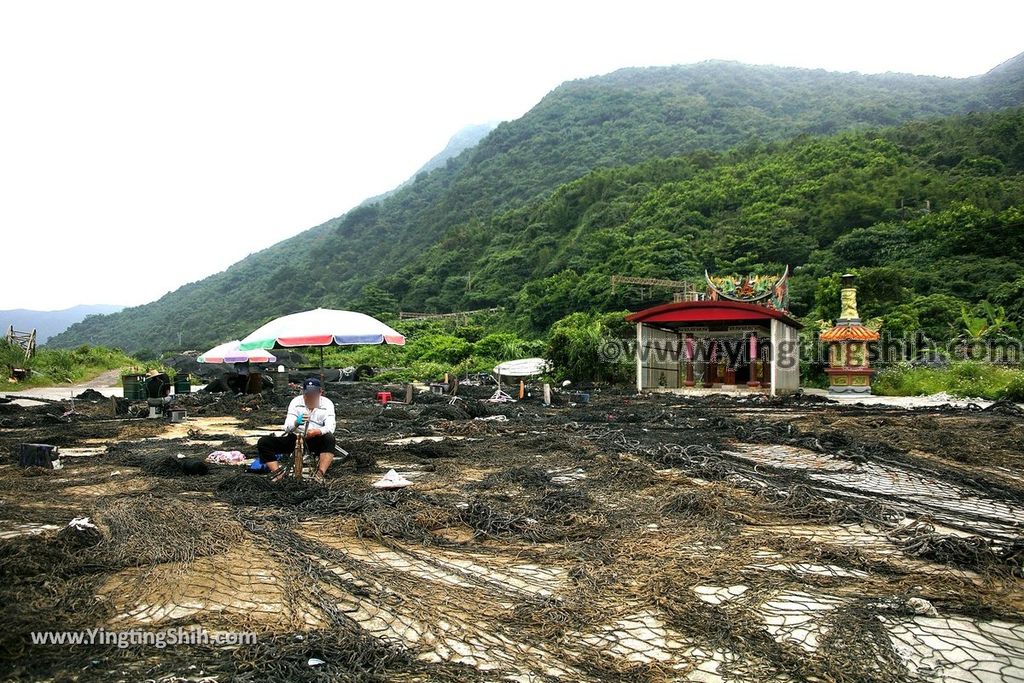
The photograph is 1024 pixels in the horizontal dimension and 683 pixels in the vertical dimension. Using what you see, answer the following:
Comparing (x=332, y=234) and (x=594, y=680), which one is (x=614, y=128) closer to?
(x=332, y=234)

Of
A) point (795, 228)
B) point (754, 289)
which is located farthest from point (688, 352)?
point (795, 228)

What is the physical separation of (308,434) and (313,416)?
170 mm

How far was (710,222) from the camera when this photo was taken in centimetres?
4909

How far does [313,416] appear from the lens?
5.92 metres

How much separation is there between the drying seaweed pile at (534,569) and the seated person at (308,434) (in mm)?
358

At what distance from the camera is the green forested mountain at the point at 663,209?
4066 centimetres

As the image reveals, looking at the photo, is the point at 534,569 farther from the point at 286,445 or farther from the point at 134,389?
the point at 134,389

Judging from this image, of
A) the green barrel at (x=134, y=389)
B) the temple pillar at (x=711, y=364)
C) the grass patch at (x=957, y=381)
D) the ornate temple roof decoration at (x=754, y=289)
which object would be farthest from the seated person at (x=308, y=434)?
the ornate temple roof decoration at (x=754, y=289)

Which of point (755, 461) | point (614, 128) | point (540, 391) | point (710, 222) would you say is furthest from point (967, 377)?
point (614, 128)

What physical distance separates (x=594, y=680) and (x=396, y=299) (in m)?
60.1

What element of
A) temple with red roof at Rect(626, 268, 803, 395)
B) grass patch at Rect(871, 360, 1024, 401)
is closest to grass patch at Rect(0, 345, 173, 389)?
temple with red roof at Rect(626, 268, 803, 395)

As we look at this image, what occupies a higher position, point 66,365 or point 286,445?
Result: point 286,445

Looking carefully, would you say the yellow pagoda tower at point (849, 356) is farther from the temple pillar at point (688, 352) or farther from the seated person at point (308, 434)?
the seated person at point (308, 434)

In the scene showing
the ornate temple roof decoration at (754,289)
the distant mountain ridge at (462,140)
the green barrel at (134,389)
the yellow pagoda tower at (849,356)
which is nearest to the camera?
the green barrel at (134,389)
